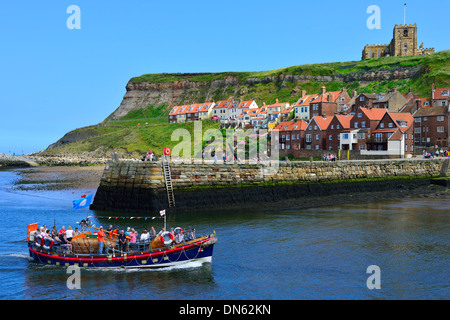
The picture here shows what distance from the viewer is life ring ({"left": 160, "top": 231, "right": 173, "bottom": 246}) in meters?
26.9

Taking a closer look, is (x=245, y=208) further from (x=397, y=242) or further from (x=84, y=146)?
(x=84, y=146)

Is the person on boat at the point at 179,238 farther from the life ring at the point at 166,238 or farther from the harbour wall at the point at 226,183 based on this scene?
the harbour wall at the point at 226,183

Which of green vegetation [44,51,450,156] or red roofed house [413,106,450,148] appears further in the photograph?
green vegetation [44,51,450,156]

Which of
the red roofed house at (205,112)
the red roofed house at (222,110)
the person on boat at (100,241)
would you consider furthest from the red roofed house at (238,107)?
the person on boat at (100,241)

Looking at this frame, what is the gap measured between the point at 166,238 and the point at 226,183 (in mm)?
20365

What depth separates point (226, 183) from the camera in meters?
47.1

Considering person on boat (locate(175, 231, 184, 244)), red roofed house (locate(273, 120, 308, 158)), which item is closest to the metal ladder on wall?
person on boat (locate(175, 231, 184, 244))

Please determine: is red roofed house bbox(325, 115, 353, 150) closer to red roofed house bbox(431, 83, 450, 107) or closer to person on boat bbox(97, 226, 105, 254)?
red roofed house bbox(431, 83, 450, 107)

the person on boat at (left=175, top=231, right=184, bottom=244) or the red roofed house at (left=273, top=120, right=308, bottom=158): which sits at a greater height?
the red roofed house at (left=273, top=120, right=308, bottom=158)

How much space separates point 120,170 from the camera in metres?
45.6

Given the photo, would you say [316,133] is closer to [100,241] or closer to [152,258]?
[152,258]

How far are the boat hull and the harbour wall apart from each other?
15619 millimetres

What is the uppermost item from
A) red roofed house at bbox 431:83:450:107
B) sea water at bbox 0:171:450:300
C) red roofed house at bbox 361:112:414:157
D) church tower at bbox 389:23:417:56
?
church tower at bbox 389:23:417:56
